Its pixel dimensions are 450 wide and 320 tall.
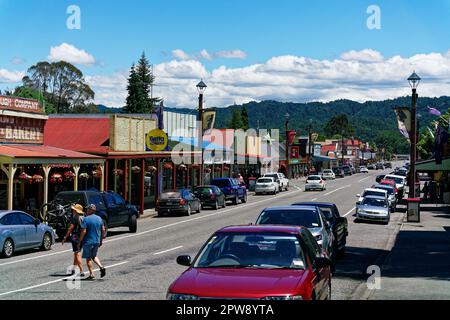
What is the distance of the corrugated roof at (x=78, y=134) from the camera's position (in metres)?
41.4

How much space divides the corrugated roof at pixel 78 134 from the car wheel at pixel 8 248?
17.4 metres

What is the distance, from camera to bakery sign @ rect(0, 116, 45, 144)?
33.8 m

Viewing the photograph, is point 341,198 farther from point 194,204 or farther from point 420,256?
point 420,256

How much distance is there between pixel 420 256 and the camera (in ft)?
74.8

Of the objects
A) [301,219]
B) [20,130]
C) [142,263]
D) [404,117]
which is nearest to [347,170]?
[404,117]

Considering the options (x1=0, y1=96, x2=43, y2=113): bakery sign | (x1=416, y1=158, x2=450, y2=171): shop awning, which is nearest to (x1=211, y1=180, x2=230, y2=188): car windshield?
(x1=416, y1=158, x2=450, y2=171): shop awning

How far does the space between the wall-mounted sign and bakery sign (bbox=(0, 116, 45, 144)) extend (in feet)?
26.1

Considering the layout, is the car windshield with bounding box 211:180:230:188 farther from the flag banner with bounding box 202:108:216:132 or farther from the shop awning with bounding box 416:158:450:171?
the shop awning with bounding box 416:158:450:171

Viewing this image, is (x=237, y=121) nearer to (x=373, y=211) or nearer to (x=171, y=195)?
(x=171, y=195)

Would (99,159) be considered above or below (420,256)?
above

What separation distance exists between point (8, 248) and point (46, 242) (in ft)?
7.63

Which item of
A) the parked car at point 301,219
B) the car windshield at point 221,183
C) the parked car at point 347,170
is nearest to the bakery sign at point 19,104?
the car windshield at point 221,183

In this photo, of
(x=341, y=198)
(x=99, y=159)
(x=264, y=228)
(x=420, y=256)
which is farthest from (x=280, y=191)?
(x=264, y=228)
